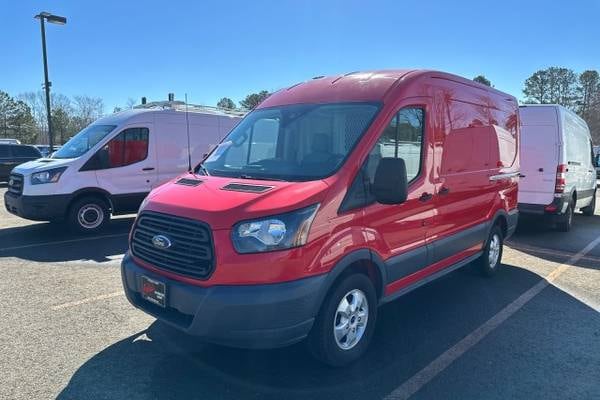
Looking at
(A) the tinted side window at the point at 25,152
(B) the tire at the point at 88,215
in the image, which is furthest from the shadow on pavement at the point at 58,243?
(A) the tinted side window at the point at 25,152

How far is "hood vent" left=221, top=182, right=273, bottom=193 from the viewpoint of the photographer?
3574 mm

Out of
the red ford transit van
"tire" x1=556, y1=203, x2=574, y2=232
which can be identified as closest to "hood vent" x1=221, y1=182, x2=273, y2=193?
the red ford transit van

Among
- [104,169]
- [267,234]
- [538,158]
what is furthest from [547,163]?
[104,169]

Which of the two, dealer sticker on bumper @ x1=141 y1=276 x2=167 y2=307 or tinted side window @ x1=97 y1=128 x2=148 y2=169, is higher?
tinted side window @ x1=97 y1=128 x2=148 y2=169

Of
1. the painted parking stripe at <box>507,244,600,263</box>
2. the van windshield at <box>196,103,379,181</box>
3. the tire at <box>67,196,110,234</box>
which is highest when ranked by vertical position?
the van windshield at <box>196,103,379,181</box>

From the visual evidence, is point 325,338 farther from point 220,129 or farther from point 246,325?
point 220,129

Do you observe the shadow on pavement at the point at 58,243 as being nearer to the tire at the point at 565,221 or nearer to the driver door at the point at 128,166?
the driver door at the point at 128,166

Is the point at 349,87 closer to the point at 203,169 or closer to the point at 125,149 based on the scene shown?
the point at 203,169

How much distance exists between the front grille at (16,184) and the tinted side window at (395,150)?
7280 mm

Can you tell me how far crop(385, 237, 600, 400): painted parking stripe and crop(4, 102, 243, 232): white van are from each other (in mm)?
5471

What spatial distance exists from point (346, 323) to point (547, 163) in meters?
7.14

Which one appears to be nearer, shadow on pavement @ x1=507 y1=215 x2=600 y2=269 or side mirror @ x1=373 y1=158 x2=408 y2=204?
side mirror @ x1=373 y1=158 x2=408 y2=204

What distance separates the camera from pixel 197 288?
338 centimetres

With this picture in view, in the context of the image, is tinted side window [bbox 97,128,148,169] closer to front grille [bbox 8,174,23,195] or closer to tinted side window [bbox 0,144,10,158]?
front grille [bbox 8,174,23,195]
